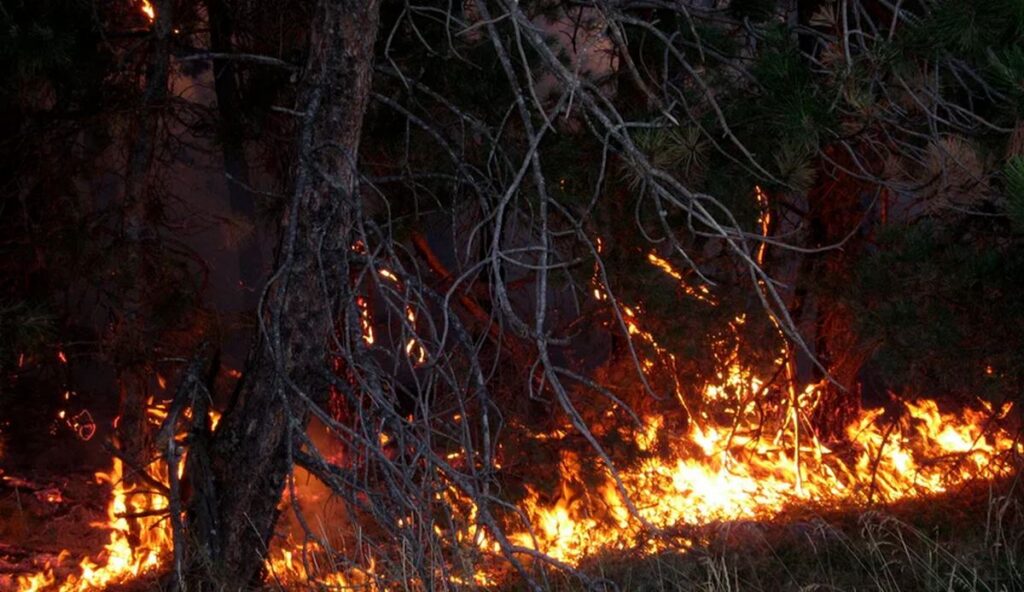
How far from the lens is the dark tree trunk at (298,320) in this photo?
483 centimetres

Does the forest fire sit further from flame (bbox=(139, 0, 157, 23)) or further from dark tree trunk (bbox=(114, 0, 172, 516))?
flame (bbox=(139, 0, 157, 23))

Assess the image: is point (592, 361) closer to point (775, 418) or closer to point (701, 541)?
point (775, 418)

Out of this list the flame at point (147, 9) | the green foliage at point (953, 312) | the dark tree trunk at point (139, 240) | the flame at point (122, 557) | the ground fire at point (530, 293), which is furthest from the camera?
the flame at point (122, 557)

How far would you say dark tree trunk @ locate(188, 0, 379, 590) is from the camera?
15.8 ft

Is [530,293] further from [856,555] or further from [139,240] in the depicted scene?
[856,555]

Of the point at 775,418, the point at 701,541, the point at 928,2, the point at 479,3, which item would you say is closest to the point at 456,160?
the point at 479,3

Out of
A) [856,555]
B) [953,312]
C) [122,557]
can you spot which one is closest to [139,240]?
[122,557]

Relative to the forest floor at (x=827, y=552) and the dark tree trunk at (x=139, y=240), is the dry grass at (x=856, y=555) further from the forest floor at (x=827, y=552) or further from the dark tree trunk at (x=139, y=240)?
the dark tree trunk at (x=139, y=240)

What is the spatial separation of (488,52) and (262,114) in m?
1.47

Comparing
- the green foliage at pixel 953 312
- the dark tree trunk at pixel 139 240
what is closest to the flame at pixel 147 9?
the dark tree trunk at pixel 139 240

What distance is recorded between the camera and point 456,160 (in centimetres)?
498

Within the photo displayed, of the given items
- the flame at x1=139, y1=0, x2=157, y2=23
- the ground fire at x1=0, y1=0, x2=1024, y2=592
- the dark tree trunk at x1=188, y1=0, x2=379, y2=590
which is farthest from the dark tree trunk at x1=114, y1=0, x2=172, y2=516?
the dark tree trunk at x1=188, y1=0, x2=379, y2=590

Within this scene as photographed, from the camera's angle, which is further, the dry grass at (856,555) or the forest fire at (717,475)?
the forest fire at (717,475)

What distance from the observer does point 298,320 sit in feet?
16.5
